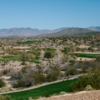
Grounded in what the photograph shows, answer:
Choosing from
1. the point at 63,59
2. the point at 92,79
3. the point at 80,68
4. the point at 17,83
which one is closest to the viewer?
the point at 92,79

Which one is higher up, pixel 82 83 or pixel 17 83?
pixel 82 83

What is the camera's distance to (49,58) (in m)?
98.2

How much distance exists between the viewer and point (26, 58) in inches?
3898

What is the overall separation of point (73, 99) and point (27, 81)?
3489cm

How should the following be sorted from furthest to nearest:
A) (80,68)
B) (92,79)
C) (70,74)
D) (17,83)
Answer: (80,68) < (70,74) < (17,83) < (92,79)

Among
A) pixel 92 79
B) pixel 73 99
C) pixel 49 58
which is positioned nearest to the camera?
pixel 73 99

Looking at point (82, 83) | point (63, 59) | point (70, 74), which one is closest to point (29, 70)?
point (70, 74)

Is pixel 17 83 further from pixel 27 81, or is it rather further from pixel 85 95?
A: pixel 85 95

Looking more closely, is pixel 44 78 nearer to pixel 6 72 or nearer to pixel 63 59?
pixel 6 72

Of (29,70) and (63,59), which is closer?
(29,70)

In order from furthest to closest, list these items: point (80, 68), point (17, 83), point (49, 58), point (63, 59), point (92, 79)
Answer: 1. point (49, 58)
2. point (63, 59)
3. point (80, 68)
4. point (17, 83)
5. point (92, 79)

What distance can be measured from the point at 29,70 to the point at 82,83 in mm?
33729

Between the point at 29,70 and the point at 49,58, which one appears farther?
the point at 49,58

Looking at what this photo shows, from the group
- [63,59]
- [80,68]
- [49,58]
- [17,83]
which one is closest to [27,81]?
[17,83]
